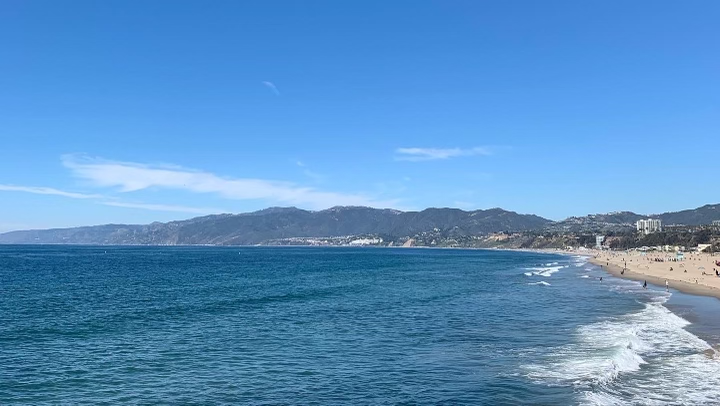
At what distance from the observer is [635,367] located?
30172 mm

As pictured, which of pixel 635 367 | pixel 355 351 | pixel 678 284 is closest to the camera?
pixel 635 367

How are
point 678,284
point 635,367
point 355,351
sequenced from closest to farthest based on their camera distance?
point 635,367 < point 355,351 < point 678,284

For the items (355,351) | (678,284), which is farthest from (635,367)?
(678,284)

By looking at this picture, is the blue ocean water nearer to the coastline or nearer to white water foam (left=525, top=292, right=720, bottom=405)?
white water foam (left=525, top=292, right=720, bottom=405)

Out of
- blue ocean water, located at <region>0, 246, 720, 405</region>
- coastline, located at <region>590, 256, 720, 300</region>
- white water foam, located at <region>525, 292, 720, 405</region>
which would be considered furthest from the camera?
coastline, located at <region>590, 256, 720, 300</region>

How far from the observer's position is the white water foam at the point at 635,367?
25.0 m

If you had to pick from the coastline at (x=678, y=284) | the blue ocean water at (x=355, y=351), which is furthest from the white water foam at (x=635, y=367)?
the coastline at (x=678, y=284)

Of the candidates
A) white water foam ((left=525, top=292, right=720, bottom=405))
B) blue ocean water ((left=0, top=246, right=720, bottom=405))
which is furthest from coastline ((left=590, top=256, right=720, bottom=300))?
white water foam ((left=525, top=292, right=720, bottom=405))

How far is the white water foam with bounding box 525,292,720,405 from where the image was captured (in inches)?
985

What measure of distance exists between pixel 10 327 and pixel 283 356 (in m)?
24.8

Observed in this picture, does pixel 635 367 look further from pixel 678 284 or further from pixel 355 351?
pixel 678 284

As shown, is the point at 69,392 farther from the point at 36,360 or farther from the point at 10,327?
the point at 10,327

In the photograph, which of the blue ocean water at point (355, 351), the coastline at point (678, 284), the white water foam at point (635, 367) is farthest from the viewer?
the coastline at point (678, 284)

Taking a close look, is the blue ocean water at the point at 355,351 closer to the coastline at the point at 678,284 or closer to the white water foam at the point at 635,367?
the white water foam at the point at 635,367
